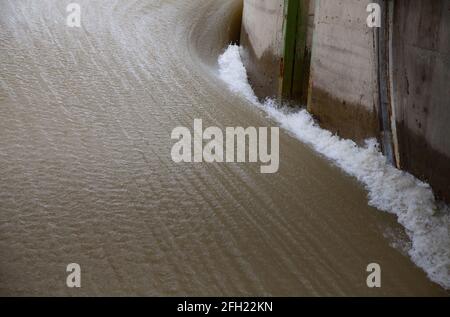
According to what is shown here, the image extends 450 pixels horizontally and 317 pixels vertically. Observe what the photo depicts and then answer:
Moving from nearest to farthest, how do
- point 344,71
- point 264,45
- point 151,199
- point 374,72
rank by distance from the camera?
point 151,199 → point 374,72 → point 344,71 → point 264,45

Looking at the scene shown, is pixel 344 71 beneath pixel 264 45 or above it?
beneath

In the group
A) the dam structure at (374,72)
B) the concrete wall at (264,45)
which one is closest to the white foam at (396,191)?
the dam structure at (374,72)

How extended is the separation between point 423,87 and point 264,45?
142 inches

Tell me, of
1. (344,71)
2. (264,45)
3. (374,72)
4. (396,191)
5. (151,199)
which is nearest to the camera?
(151,199)

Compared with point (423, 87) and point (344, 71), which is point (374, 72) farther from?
point (423, 87)

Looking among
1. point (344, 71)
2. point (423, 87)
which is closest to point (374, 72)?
point (344, 71)

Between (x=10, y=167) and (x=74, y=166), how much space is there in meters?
0.61

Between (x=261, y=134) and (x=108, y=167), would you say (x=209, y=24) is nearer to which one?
(x=261, y=134)

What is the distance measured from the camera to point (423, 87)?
4.59 m

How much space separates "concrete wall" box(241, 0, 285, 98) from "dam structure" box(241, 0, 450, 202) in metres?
→ 0.03

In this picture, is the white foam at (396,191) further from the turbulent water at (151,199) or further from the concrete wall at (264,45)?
the concrete wall at (264,45)

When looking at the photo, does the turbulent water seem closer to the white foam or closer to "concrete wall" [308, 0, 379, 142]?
the white foam
